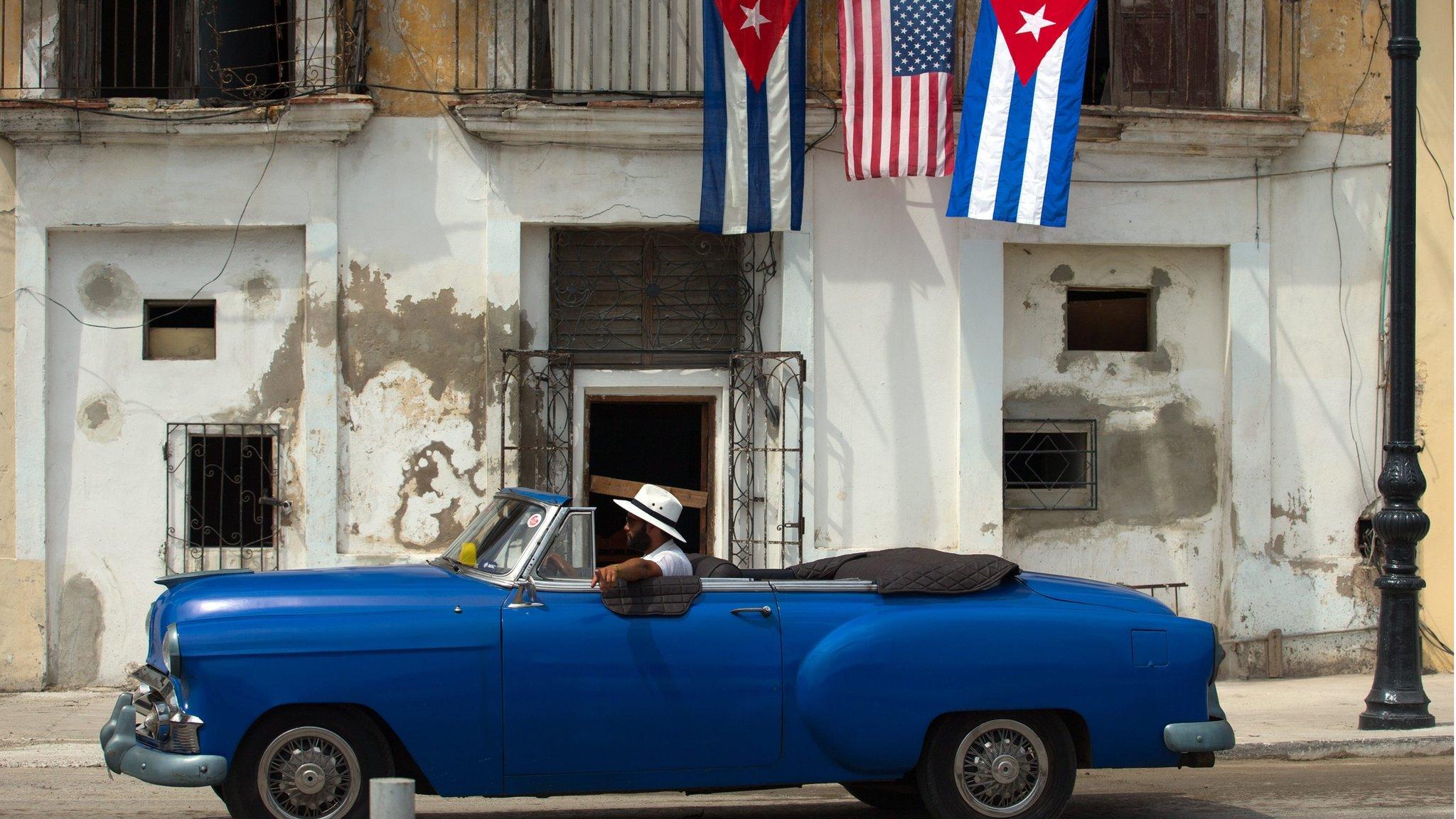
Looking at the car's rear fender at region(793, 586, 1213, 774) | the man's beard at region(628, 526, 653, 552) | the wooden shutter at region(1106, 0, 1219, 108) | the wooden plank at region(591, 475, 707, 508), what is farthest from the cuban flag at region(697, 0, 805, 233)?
the car's rear fender at region(793, 586, 1213, 774)

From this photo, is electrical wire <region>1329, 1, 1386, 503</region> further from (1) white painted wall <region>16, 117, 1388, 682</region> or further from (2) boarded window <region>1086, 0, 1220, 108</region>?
(2) boarded window <region>1086, 0, 1220, 108</region>

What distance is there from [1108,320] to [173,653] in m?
8.74

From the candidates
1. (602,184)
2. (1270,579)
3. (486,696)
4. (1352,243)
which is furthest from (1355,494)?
(486,696)

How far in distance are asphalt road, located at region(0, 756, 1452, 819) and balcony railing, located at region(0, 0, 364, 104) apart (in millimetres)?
5535

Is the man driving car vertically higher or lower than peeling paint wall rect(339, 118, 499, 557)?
lower

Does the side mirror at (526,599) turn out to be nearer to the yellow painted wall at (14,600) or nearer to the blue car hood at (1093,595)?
the blue car hood at (1093,595)

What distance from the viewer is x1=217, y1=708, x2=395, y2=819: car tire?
6.41 m

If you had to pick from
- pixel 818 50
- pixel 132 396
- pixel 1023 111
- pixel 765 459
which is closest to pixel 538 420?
pixel 765 459

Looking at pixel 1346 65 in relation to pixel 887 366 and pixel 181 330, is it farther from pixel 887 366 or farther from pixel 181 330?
pixel 181 330

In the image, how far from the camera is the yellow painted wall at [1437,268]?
41.4ft

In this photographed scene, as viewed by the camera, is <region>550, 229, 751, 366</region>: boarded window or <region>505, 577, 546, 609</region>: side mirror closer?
<region>505, 577, 546, 609</region>: side mirror

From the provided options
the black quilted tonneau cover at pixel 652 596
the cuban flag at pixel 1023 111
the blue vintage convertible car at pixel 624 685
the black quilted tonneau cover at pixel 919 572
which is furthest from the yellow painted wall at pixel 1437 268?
the black quilted tonneau cover at pixel 652 596

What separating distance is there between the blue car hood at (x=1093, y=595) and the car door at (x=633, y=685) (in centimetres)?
139

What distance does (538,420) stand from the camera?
39.3 feet
